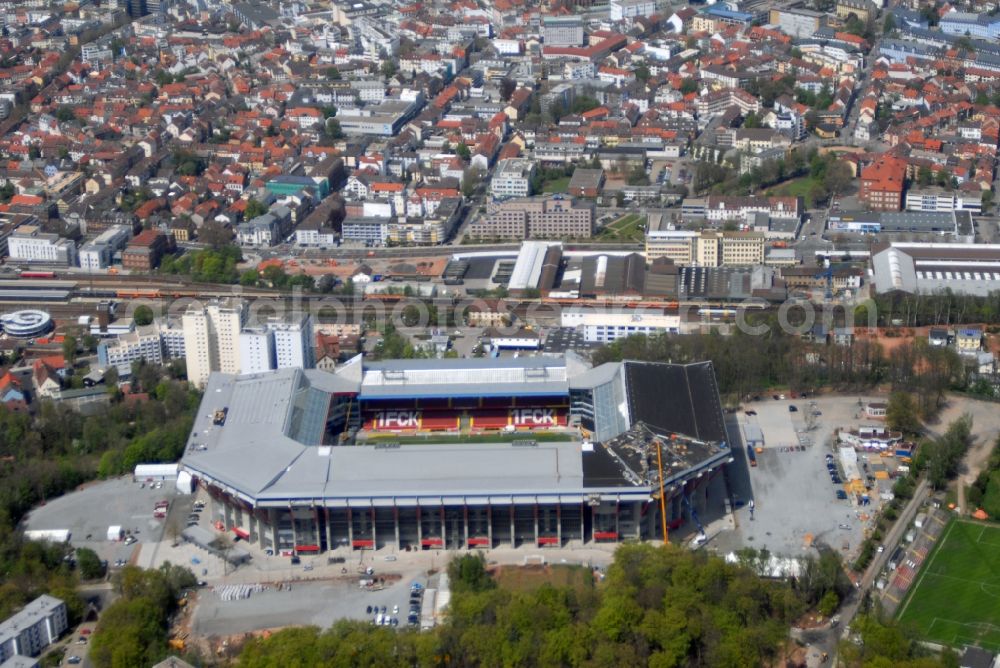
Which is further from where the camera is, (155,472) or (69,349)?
(69,349)

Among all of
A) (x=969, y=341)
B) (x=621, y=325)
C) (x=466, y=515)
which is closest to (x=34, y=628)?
(x=466, y=515)

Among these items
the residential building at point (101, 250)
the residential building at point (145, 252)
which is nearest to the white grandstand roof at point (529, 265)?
the residential building at point (145, 252)

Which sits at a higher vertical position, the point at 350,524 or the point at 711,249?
the point at 711,249

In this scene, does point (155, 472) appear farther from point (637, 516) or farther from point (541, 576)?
point (637, 516)

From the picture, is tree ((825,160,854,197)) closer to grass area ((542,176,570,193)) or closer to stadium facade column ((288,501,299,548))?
grass area ((542,176,570,193))

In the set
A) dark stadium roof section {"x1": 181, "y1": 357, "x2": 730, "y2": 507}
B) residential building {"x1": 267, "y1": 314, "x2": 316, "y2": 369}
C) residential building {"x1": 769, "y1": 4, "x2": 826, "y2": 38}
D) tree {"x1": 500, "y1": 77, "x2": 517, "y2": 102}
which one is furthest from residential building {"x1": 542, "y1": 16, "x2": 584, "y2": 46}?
dark stadium roof section {"x1": 181, "y1": 357, "x2": 730, "y2": 507}

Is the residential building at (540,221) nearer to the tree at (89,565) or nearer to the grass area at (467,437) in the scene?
the grass area at (467,437)
